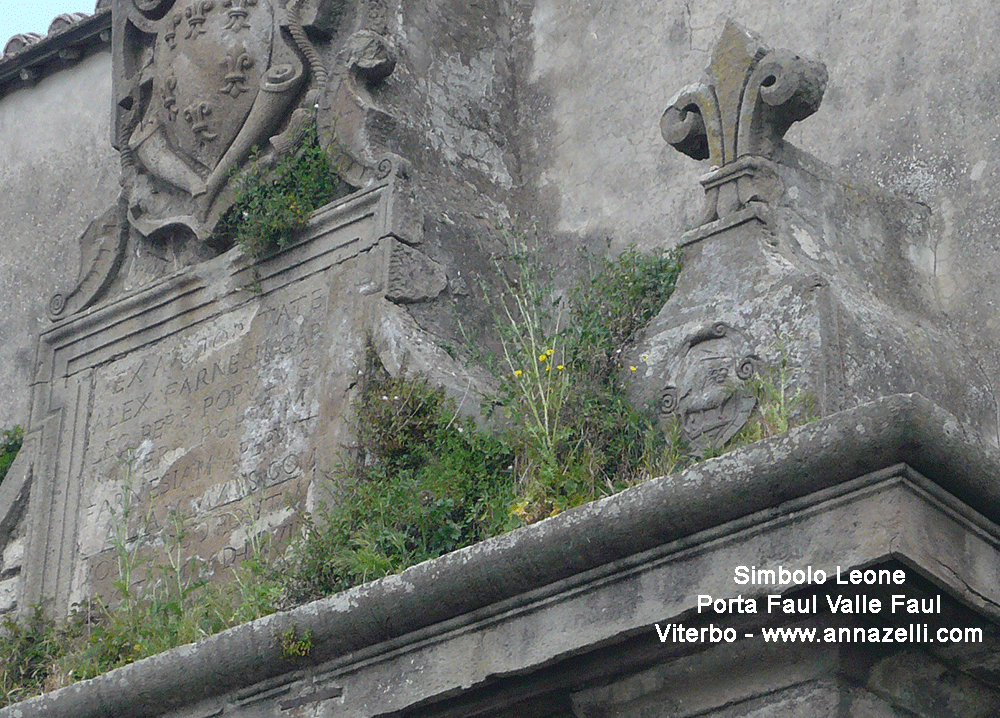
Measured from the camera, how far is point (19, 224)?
826 cm

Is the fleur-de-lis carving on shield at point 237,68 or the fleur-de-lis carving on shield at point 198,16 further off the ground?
the fleur-de-lis carving on shield at point 198,16

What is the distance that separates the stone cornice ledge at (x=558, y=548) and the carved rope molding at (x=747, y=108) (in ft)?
3.71

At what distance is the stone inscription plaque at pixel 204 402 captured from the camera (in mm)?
6023

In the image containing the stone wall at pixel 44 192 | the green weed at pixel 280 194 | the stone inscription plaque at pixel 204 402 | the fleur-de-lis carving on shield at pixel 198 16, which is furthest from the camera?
the stone wall at pixel 44 192

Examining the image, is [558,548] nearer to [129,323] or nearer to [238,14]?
[129,323]

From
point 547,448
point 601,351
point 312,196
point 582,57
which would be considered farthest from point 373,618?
point 582,57

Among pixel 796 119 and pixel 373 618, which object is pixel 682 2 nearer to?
pixel 796 119

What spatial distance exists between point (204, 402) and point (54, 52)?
2.55 meters

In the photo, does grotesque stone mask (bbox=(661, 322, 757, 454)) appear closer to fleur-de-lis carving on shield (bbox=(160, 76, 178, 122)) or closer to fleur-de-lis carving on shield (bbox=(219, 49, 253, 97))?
fleur-de-lis carving on shield (bbox=(219, 49, 253, 97))

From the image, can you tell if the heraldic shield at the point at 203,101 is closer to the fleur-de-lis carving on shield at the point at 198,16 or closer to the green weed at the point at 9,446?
the fleur-de-lis carving on shield at the point at 198,16

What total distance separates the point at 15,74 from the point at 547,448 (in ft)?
13.4

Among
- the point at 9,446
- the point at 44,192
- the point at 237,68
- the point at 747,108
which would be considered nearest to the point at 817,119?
the point at 747,108

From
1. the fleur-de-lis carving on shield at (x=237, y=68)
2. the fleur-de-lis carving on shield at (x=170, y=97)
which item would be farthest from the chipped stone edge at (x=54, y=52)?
the fleur-de-lis carving on shield at (x=237, y=68)

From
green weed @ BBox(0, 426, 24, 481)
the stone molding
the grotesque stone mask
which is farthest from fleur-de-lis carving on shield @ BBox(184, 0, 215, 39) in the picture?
the grotesque stone mask
